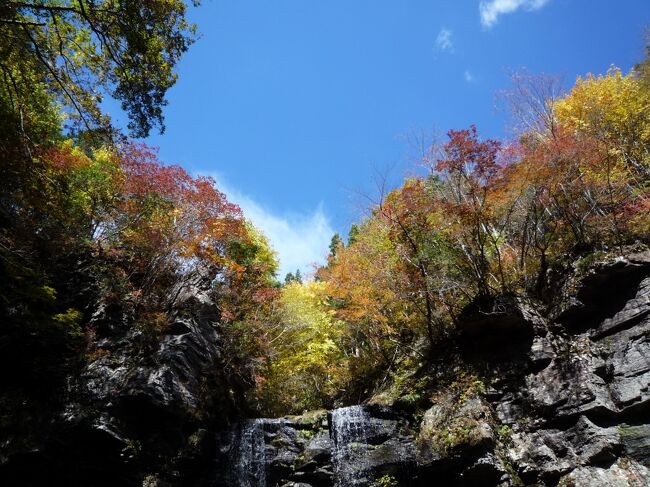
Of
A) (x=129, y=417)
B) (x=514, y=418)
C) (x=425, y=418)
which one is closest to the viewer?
(x=514, y=418)

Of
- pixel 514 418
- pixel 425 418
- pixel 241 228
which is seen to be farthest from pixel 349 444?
pixel 241 228

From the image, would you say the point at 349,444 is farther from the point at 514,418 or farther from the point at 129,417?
the point at 129,417

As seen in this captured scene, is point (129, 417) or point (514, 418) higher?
point (129, 417)

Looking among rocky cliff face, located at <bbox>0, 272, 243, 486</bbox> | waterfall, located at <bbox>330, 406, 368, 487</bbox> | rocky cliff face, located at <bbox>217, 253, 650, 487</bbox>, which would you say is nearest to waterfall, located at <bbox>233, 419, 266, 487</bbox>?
rocky cliff face, located at <bbox>217, 253, 650, 487</bbox>

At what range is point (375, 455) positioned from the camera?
12.2 meters

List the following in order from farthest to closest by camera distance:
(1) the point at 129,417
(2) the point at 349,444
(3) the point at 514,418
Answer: (2) the point at 349,444
(1) the point at 129,417
(3) the point at 514,418

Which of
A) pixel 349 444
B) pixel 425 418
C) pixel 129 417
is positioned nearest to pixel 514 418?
pixel 425 418

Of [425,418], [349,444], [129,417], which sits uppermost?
[129,417]

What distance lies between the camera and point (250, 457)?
1344 cm

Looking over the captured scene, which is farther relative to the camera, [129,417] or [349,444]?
[349,444]

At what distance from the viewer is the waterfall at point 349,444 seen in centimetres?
1198

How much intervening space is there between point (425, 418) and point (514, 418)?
8.82 ft

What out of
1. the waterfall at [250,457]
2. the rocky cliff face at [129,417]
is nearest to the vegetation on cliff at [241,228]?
the rocky cliff face at [129,417]

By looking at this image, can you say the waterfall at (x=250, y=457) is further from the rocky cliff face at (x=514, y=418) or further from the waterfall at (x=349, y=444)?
the waterfall at (x=349, y=444)
